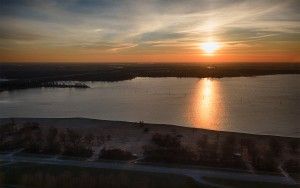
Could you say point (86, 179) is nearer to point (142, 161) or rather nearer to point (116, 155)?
point (142, 161)

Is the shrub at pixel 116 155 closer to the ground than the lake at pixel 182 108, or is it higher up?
higher up

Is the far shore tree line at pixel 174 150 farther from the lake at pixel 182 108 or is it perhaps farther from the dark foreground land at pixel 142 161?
the lake at pixel 182 108

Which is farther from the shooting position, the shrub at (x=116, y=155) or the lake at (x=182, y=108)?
the lake at (x=182, y=108)

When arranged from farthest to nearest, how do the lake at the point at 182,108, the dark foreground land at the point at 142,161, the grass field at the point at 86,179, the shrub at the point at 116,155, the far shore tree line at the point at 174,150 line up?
1. the lake at the point at 182,108
2. the shrub at the point at 116,155
3. the far shore tree line at the point at 174,150
4. the dark foreground land at the point at 142,161
5. the grass field at the point at 86,179

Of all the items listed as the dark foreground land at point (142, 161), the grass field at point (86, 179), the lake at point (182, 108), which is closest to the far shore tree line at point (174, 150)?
the dark foreground land at point (142, 161)

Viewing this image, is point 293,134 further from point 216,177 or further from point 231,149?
point 216,177

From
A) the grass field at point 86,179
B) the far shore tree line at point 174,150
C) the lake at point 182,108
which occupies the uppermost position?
the grass field at point 86,179
